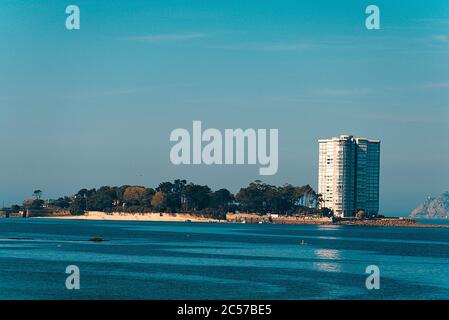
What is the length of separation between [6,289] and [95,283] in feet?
36.9

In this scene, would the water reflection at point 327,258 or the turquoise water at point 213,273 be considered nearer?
the turquoise water at point 213,273

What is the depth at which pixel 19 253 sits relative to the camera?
15588cm

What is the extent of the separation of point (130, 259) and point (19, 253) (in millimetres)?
23982

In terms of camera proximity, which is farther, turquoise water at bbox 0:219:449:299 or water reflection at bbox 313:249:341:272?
water reflection at bbox 313:249:341:272

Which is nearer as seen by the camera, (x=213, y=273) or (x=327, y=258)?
(x=213, y=273)

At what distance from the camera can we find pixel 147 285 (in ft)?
338

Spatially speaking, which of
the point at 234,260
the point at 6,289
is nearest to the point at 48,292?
the point at 6,289

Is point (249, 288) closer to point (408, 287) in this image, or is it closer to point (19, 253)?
point (408, 287)

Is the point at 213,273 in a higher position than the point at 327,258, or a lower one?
higher
